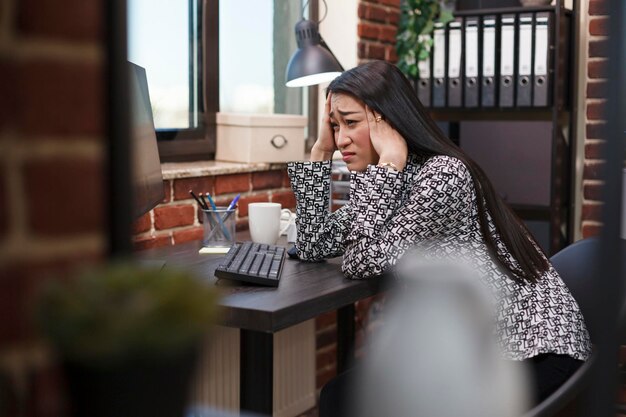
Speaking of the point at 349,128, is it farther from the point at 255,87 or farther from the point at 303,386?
the point at 303,386

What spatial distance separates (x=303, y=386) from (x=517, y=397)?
1373 millimetres


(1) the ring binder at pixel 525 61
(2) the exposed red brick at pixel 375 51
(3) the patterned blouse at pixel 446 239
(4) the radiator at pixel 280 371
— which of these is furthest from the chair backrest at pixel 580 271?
(2) the exposed red brick at pixel 375 51

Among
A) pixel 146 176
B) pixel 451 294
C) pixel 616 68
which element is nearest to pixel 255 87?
pixel 146 176

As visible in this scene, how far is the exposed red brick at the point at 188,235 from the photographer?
250cm

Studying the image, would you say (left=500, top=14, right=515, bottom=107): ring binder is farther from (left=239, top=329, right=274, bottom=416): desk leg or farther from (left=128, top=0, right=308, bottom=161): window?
(left=239, top=329, right=274, bottom=416): desk leg

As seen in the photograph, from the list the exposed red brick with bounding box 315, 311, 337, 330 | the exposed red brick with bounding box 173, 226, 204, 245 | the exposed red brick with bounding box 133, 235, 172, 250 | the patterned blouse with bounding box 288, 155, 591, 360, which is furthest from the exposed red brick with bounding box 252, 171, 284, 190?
the patterned blouse with bounding box 288, 155, 591, 360

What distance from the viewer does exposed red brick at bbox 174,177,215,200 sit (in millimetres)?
2484

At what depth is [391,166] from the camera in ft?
6.55

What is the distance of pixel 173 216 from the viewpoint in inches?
97.5

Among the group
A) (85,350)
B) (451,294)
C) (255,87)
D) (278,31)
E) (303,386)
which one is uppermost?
(278,31)

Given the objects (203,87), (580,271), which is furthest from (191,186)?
(580,271)

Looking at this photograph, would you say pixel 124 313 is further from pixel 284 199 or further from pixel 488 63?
pixel 488 63

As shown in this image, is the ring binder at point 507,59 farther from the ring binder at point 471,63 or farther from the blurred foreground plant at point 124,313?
the blurred foreground plant at point 124,313

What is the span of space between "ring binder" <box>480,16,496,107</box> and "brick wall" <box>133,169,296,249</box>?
2.92 ft
